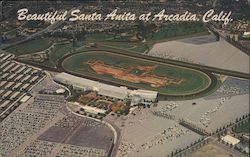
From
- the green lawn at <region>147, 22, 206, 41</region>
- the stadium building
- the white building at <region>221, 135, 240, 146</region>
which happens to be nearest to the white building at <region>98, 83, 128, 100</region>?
the stadium building

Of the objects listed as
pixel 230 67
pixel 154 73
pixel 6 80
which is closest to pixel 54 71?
pixel 6 80

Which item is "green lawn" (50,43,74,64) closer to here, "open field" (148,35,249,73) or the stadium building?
the stadium building

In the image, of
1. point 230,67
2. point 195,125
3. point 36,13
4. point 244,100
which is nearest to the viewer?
point 195,125

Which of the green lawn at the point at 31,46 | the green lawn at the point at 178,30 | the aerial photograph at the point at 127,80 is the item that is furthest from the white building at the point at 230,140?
the green lawn at the point at 31,46

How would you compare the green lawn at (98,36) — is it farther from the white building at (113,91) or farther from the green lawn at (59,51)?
the white building at (113,91)

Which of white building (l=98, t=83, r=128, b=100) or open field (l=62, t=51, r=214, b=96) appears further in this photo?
open field (l=62, t=51, r=214, b=96)

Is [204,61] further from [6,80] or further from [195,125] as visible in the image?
[6,80]
